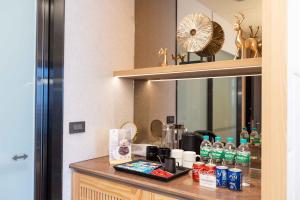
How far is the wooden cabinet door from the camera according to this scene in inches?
54.1

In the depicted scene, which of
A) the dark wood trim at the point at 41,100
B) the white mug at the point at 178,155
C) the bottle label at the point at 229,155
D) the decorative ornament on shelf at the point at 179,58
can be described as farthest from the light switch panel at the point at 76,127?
the bottle label at the point at 229,155

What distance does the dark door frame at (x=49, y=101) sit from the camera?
64.9 inches

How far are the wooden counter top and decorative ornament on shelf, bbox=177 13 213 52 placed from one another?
86 cm

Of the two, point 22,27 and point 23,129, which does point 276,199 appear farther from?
point 22,27

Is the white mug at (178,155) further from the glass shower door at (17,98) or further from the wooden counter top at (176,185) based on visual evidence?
the glass shower door at (17,98)

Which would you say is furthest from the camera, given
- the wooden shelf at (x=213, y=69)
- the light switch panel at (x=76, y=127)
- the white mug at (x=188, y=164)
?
the light switch panel at (x=76, y=127)

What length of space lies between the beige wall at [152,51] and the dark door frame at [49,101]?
0.74 metres

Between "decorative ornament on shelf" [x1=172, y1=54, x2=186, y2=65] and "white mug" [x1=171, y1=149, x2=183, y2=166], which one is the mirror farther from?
"white mug" [x1=171, y1=149, x2=183, y2=166]

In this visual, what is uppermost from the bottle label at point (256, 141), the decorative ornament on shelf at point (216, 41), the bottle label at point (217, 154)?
the decorative ornament on shelf at point (216, 41)

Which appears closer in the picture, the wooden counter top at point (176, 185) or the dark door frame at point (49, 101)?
the wooden counter top at point (176, 185)

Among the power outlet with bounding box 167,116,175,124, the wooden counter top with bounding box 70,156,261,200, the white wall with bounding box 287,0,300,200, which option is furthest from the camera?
the power outlet with bounding box 167,116,175,124

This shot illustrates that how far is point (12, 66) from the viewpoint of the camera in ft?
5.01

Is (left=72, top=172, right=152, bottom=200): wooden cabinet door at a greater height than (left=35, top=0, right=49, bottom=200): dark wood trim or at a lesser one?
lesser

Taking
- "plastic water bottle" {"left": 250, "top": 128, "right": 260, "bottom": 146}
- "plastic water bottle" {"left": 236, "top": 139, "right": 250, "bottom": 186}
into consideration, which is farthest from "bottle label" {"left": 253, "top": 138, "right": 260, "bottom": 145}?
"plastic water bottle" {"left": 236, "top": 139, "right": 250, "bottom": 186}
